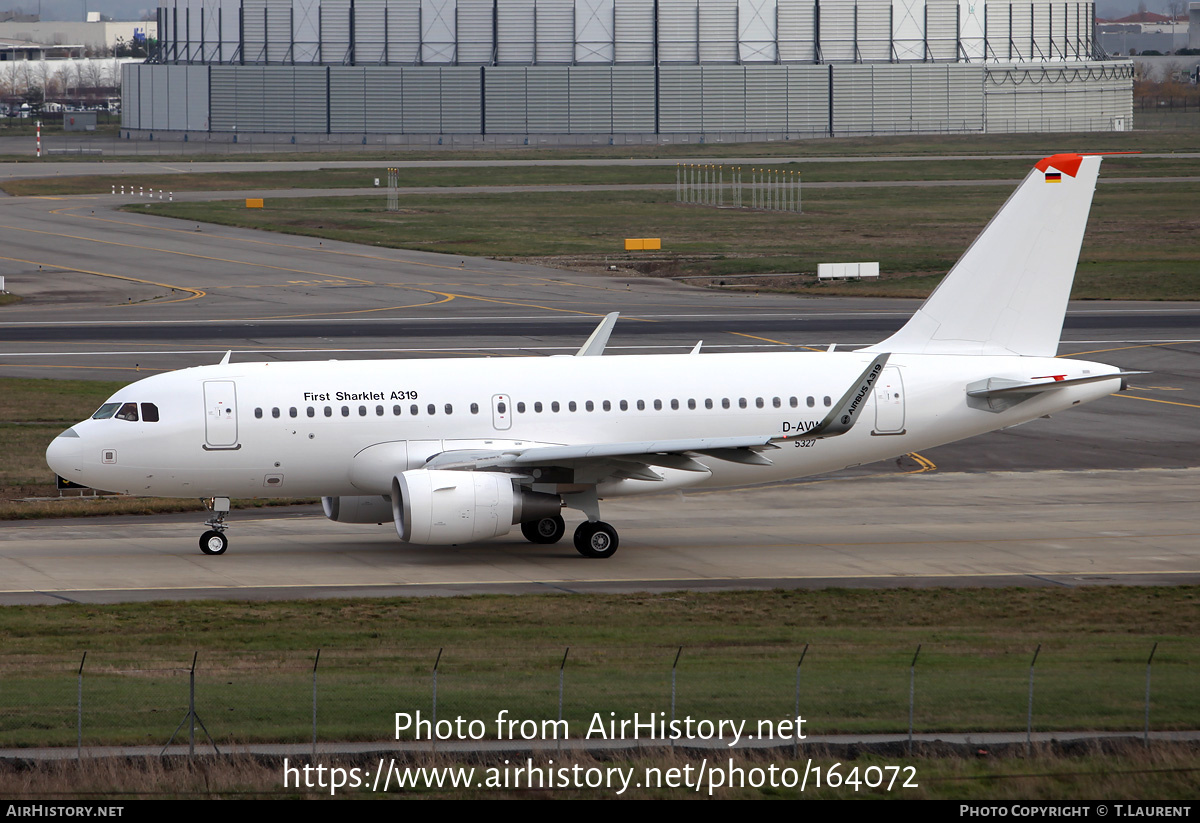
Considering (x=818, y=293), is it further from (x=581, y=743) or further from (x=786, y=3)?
(x=786, y=3)

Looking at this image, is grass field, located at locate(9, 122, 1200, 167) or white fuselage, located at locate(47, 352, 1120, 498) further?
grass field, located at locate(9, 122, 1200, 167)

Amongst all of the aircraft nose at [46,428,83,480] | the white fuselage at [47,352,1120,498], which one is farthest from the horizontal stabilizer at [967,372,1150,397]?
the aircraft nose at [46,428,83,480]

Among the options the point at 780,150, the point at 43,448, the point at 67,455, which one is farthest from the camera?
the point at 780,150

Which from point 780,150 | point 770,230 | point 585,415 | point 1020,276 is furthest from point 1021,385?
point 780,150

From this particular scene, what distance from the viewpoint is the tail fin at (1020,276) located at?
123 feet

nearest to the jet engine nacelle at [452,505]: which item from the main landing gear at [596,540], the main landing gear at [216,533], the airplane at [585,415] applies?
the airplane at [585,415]

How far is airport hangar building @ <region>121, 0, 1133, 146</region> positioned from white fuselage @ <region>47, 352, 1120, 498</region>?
161 m

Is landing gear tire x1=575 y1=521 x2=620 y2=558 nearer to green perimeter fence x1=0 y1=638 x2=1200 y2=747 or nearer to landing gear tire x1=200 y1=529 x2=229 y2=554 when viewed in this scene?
landing gear tire x1=200 y1=529 x2=229 y2=554

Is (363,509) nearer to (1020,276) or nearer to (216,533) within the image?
(216,533)

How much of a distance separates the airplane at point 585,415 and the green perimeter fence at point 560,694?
339 inches

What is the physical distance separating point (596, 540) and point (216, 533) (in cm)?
913

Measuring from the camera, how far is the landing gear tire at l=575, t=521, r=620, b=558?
34.8 meters

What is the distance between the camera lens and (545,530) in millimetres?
36688

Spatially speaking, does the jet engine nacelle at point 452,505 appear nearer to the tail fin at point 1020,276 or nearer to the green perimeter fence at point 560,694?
the green perimeter fence at point 560,694
